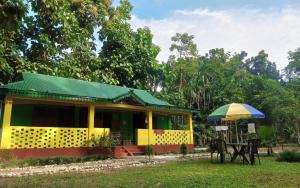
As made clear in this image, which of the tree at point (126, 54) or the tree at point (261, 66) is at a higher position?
the tree at point (261, 66)

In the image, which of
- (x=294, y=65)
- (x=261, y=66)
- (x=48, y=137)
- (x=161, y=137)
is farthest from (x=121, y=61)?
(x=261, y=66)

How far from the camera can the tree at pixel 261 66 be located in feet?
229

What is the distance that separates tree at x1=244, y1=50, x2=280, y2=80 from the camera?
229 ft

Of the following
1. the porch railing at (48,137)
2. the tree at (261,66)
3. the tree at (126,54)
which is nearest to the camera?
the porch railing at (48,137)

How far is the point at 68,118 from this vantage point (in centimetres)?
1745

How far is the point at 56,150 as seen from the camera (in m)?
14.3

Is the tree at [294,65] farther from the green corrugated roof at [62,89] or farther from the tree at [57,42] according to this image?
the green corrugated roof at [62,89]

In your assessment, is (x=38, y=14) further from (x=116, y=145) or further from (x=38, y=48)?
(x=116, y=145)

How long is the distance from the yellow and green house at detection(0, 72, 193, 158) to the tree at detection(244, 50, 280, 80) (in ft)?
179

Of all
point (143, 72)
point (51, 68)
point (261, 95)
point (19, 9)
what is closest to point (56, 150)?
point (19, 9)

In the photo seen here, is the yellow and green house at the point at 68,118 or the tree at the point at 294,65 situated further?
the tree at the point at 294,65

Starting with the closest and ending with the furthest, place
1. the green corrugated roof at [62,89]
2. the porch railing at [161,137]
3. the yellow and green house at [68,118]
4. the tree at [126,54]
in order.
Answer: the yellow and green house at [68,118]
the green corrugated roof at [62,89]
the porch railing at [161,137]
the tree at [126,54]

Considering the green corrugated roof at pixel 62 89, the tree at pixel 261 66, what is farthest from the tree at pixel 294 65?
the green corrugated roof at pixel 62 89

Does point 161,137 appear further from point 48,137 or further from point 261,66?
point 261,66
